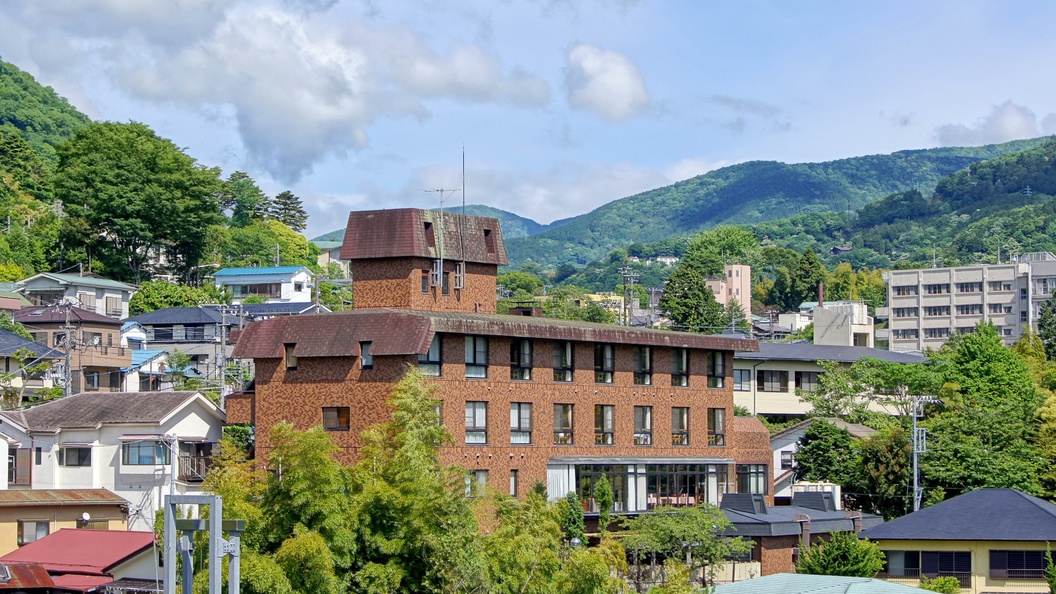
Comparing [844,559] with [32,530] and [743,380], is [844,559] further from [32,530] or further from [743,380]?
[743,380]

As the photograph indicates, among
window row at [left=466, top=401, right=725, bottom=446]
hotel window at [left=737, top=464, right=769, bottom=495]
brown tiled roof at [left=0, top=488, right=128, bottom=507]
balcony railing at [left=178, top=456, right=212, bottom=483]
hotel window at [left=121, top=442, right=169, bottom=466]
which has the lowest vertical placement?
hotel window at [left=737, top=464, right=769, bottom=495]

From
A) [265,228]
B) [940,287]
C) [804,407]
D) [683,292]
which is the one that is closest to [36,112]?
[265,228]

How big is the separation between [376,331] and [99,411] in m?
11.1

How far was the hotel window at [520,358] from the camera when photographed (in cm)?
4625

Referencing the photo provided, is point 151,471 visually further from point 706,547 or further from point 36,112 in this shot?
point 36,112

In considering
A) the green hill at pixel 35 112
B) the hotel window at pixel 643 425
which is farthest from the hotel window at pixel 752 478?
the green hill at pixel 35 112

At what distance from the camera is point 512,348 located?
152 feet

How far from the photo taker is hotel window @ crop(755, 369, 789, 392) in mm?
69938

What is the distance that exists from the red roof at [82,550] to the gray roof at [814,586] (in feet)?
56.3

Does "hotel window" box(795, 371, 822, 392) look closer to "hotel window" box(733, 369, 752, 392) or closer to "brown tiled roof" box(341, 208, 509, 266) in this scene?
"hotel window" box(733, 369, 752, 392)

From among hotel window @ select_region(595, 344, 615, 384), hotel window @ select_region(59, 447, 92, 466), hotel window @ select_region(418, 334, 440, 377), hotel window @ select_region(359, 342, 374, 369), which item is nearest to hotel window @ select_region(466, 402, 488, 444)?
hotel window @ select_region(418, 334, 440, 377)

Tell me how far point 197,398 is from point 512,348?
1090cm

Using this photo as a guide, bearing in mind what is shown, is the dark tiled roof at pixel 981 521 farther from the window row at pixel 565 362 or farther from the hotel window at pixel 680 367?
the window row at pixel 565 362

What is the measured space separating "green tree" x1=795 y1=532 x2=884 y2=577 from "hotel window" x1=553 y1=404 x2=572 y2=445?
9.43 m
